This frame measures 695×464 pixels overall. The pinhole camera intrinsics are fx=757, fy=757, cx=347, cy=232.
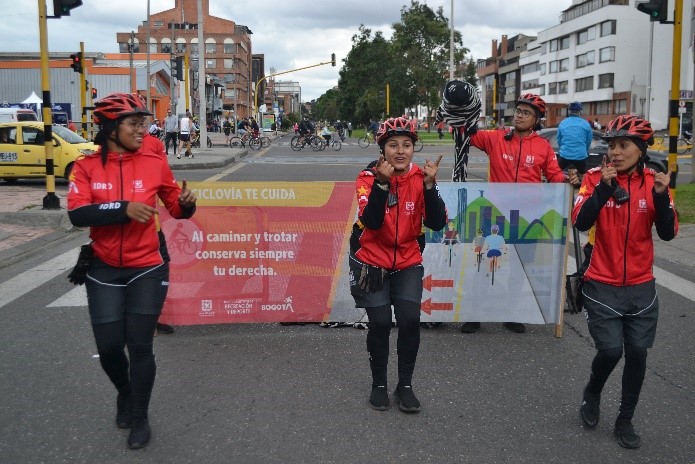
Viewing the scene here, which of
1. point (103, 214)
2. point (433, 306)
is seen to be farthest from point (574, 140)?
point (103, 214)

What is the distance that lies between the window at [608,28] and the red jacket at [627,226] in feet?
274

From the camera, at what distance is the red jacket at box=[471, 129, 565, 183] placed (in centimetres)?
623

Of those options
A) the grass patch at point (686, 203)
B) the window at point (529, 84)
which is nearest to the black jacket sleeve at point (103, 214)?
the grass patch at point (686, 203)

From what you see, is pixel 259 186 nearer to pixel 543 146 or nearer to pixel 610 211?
pixel 543 146

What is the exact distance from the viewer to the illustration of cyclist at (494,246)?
612cm

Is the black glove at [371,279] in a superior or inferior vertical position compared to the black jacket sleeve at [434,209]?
inferior

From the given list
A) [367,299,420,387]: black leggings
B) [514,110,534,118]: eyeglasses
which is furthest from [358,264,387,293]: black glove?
[514,110,534,118]: eyeglasses

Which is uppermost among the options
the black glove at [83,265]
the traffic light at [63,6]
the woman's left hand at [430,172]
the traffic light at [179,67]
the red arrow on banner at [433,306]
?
the traffic light at [179,67]

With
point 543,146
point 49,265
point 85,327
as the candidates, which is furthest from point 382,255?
point 49,265

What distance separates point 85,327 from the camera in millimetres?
6395

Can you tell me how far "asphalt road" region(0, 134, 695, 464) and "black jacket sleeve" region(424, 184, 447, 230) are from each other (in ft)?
3.74

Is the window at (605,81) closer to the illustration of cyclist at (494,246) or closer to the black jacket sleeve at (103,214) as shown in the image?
the illustration of cyclist at (494,246)

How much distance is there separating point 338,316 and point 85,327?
214 centimetres

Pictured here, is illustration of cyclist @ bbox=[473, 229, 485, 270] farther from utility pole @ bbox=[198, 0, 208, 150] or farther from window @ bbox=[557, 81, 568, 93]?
window @ bbox=[557, 81, 568, 93]
